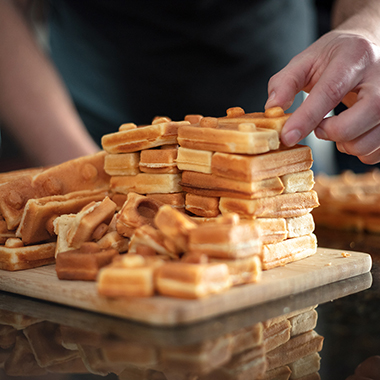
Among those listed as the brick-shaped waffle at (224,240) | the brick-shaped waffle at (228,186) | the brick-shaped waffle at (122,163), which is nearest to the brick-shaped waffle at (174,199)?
the brick-shaped waffle at (228,186)

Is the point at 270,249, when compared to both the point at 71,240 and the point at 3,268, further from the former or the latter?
the point at 3,268

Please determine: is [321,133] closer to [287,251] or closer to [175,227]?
[287,251]

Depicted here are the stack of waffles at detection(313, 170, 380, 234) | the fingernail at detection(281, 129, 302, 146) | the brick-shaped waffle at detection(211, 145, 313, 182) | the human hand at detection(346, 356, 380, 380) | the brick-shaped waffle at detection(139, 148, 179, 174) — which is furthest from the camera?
the stack of waffles at detection(313, 170, 380, 234)

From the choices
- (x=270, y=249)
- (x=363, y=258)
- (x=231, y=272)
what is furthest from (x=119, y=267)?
(x=363, y=258)

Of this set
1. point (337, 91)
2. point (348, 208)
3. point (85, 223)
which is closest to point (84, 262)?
point (85, 223)

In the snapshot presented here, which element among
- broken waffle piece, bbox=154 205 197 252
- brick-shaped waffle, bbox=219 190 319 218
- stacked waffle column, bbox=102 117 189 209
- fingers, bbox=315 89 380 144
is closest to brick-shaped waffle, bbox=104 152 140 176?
stacked waffle column, bbox=102 117 189 209

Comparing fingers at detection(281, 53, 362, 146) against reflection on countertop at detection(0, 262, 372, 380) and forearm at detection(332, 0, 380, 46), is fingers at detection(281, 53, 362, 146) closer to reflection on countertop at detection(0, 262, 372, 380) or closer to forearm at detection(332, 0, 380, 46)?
forearm at detection(332, 0, 380, 46)
